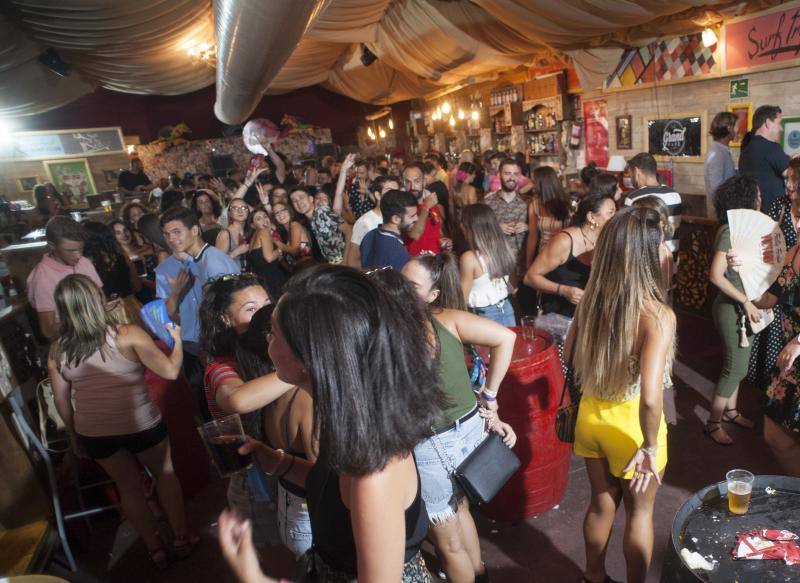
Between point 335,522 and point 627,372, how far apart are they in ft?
3.77

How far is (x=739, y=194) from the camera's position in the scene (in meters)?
2.79

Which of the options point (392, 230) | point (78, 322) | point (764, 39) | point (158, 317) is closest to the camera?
point (78, 322)

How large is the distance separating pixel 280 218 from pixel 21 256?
2.16 meters

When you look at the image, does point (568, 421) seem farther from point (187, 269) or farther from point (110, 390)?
point (187, 269)

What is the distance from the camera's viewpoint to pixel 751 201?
2.79m

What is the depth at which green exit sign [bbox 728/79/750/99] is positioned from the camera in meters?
5.07

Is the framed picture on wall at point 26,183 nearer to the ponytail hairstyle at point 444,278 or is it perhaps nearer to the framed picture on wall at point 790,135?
the ponytail hairstyle at point 444,278

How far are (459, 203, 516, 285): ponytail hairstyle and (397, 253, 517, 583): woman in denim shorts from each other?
1247 mm

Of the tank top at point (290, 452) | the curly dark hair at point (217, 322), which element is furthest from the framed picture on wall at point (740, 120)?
the tank top at point (290, 452)

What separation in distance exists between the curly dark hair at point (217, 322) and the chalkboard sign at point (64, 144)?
1303 cm

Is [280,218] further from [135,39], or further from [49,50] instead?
[49,50]

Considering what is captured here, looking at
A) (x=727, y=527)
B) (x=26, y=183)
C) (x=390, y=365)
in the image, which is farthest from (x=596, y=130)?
(x=26, y=183)

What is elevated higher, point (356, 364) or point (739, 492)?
point (356, 364)

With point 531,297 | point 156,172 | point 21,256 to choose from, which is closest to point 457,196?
point 531,297
